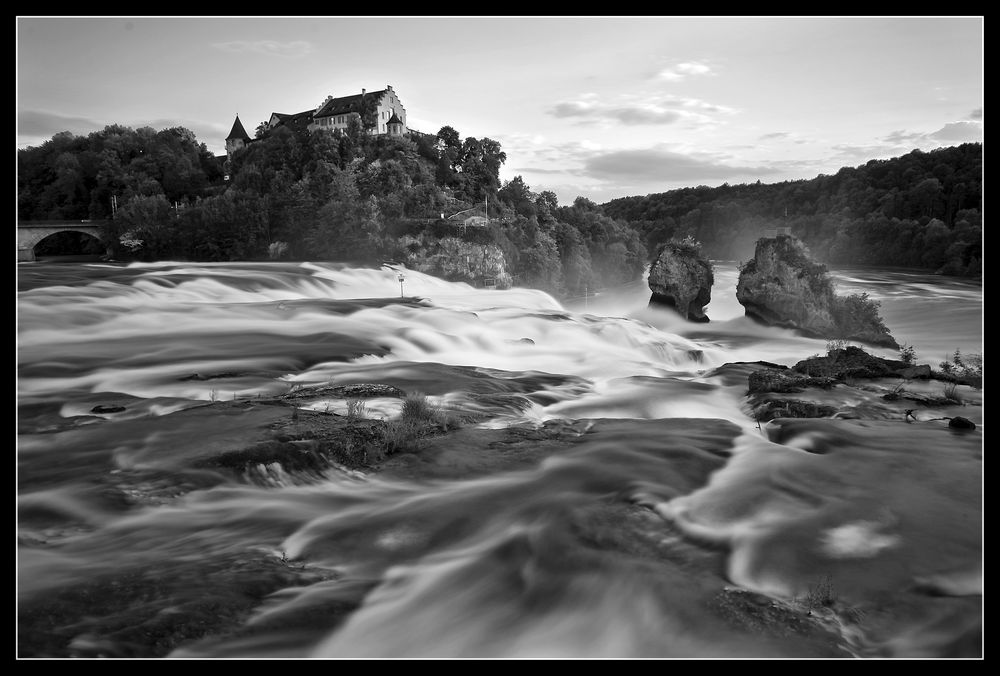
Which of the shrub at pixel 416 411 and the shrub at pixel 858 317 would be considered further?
the shrub at pixel 858 317

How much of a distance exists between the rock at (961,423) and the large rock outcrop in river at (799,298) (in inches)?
793

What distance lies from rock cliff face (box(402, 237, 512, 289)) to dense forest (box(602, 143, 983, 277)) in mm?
25653

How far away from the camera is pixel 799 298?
105 ft

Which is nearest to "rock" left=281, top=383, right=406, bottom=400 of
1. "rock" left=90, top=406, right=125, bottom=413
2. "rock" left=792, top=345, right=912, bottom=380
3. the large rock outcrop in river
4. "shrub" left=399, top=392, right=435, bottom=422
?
"shrub" left=399, top=392, right=435, bottom=422

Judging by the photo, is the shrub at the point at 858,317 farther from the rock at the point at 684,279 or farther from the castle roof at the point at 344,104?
the castle roof at the point at 344,104

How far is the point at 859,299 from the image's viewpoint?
3089 cm

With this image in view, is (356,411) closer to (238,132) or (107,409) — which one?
(107,409)

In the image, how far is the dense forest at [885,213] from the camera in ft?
137

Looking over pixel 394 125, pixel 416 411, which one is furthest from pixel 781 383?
pixel 394 125

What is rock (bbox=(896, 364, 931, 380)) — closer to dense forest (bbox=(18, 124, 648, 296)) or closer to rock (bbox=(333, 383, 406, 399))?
rock (bbox=(333, 383, 406, 399))

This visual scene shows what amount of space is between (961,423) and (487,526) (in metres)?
8.38

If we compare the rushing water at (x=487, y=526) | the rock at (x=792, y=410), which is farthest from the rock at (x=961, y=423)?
the rock at (x=792, y=410)

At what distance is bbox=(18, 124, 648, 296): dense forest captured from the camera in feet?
150
